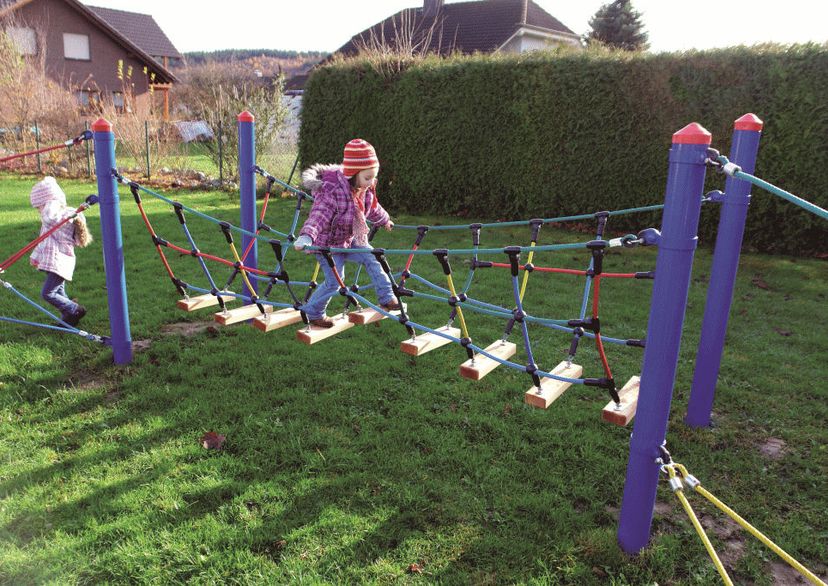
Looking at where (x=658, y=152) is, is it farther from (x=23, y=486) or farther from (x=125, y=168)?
(x=125, y=168)


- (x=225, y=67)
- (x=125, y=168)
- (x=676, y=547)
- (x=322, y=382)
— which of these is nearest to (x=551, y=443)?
(x=676, y=547)

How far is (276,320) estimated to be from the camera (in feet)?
13.1

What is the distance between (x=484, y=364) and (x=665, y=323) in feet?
3.50

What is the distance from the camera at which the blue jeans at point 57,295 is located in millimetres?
5070

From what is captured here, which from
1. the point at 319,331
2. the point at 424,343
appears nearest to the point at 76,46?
the point at 319,331

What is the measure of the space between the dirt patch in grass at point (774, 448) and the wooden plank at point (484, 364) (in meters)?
1.63

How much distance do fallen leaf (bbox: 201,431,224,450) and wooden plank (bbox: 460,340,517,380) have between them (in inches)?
58.2

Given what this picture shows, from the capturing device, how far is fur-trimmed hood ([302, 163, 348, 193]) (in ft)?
13.4

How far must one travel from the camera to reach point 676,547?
9.27 ft

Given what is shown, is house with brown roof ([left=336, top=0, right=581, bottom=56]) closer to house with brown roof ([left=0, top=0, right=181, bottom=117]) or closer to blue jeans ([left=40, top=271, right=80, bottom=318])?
house with brown roof ([left=0, top=0, right=181, bottom=117])

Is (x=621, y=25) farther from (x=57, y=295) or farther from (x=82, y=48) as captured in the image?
(x=57, y=295)

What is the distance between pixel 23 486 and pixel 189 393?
116 centimetres

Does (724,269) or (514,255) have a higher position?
(514,255)

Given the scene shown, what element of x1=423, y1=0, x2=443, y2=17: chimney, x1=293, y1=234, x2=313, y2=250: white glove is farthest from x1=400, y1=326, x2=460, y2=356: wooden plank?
x1=423, y1=0, x2=443, y2=17: chimney
